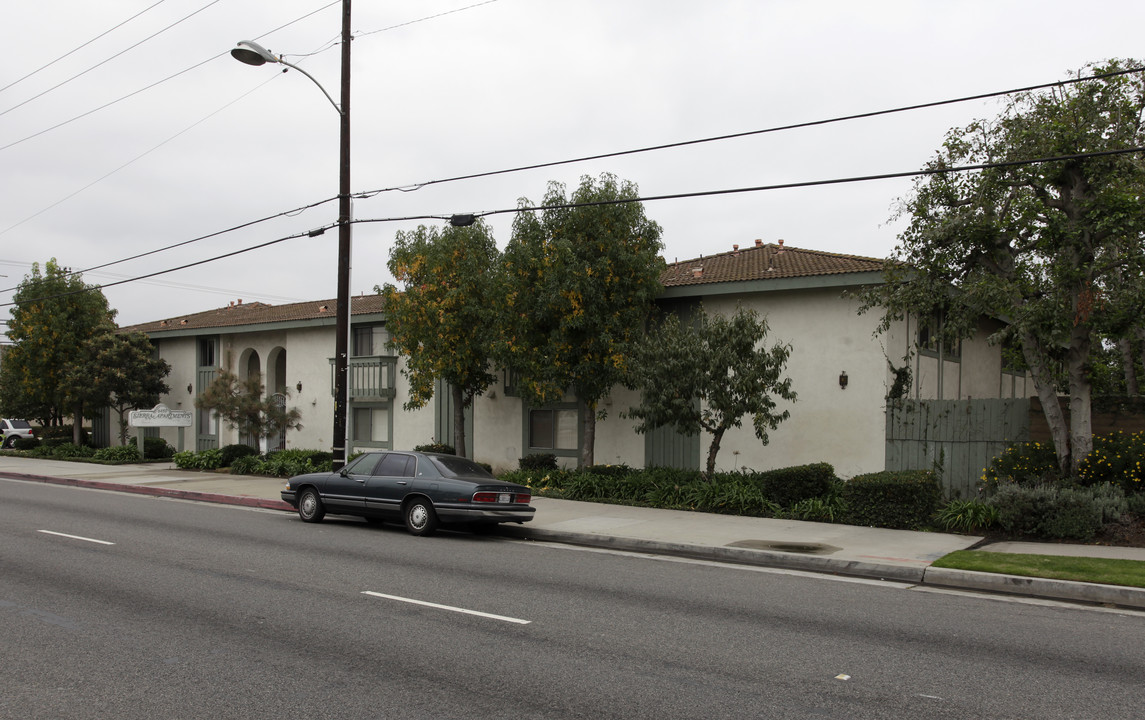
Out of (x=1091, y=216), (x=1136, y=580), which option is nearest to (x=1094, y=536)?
(x=1136, y=580)

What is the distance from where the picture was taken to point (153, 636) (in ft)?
23.4

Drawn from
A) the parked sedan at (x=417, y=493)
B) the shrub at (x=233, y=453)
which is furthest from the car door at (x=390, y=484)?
the shrub at (x=233, y=453)

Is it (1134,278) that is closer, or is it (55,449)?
(1134,278)

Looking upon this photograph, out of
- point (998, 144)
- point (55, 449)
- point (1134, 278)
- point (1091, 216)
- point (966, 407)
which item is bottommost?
point (55, 449)

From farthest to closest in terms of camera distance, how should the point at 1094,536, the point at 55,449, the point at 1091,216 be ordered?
the point at 55,449 → the point at 1091,216 → the point at 1094,536

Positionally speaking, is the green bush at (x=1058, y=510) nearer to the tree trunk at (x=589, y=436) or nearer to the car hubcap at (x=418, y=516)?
the car hubcap at (x=418, y=516)

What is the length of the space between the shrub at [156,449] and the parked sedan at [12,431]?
1159 cm

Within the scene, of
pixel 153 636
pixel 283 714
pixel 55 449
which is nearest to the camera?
pixel 283 714

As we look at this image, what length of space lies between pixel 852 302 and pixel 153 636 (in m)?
15.2

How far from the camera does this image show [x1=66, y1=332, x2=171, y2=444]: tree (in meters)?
32.2

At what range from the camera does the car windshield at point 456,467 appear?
14.3m

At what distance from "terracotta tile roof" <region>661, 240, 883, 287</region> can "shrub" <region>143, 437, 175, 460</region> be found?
20862mm

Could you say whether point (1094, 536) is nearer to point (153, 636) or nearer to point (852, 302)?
point (852, 302)

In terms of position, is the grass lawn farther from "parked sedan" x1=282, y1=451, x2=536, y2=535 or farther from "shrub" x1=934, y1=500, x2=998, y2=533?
"parked sedan" x1=282, y1=451, x2=536, y2=535
